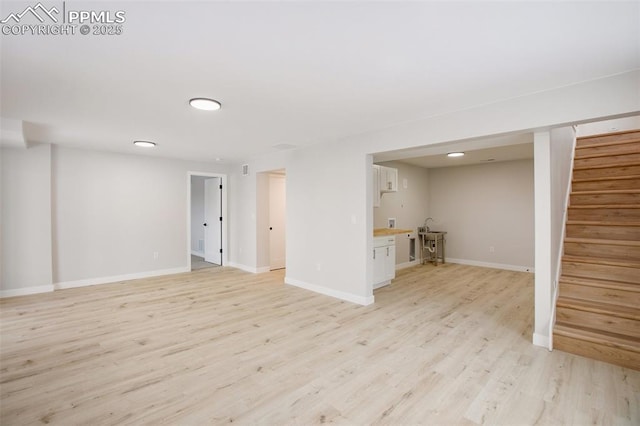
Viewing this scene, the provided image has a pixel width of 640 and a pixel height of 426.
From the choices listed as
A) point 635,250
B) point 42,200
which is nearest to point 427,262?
point 635,250

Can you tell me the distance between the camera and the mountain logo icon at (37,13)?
1.65m

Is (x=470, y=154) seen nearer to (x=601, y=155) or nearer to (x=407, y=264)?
(x=601, y=155)

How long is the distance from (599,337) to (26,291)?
7462 millimetres

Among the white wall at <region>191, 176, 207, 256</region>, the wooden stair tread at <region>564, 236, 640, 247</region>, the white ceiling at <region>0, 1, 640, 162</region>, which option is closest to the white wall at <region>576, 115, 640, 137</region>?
the wooden stair tread at <region>564, 236, 640, 247</region>

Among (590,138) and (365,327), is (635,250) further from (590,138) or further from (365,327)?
(365,327)

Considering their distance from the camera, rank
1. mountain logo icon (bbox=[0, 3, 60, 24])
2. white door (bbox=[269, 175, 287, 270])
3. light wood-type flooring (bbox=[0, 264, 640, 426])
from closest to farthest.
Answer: mountain logo icon (bbox=[0, 3, 60, 24]) → light wood-type flooring (bbox=[0, 264, 640, 426]) → white door (bbox=[269, 175, 287, 270])

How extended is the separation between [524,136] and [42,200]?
22.9 ft

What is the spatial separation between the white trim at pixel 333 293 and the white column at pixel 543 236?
1.99 metres

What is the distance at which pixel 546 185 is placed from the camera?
9.85ft

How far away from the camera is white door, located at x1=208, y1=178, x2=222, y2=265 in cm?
727

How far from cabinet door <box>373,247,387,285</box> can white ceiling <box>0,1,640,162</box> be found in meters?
2.29

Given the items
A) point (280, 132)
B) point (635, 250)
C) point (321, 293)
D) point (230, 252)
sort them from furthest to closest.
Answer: point (230, 252) → point (321, 293) → point (280, 132) → point (635, 250)

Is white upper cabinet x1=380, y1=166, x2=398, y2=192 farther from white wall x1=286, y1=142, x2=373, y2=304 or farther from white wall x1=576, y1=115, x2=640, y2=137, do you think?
white wall x1=576, y1=115, x2=640, y2=137

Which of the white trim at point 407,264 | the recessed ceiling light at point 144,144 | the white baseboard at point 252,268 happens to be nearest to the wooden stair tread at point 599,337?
the white trim at point 407,264
